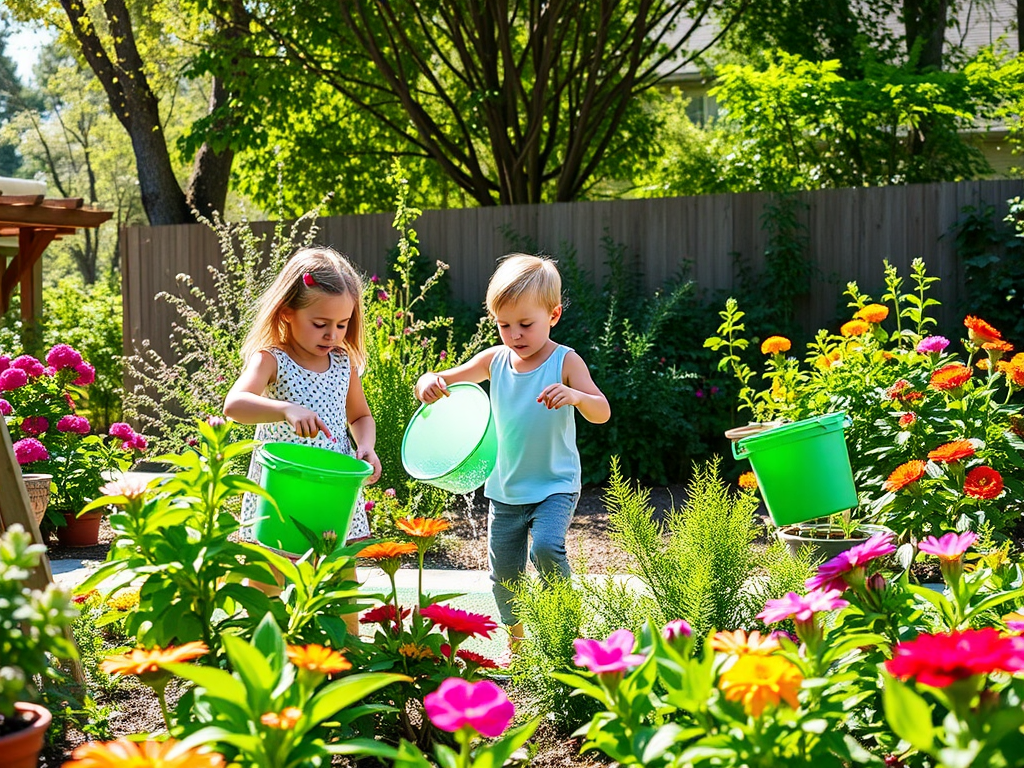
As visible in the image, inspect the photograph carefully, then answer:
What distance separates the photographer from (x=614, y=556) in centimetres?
484

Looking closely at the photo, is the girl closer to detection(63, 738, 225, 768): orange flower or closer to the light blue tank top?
the light blue tank top

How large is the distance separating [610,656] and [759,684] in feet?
0.71

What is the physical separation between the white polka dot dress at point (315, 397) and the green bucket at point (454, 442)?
22cm

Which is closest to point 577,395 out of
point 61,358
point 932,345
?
point 932,345

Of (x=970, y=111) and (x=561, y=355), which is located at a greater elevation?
(x=970, y=111)

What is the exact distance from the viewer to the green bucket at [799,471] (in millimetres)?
3156

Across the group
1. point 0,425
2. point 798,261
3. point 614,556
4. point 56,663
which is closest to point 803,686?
point 0,425

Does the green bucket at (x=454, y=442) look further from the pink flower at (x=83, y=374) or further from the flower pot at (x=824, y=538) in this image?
the pink flower at (x=83, y=374)

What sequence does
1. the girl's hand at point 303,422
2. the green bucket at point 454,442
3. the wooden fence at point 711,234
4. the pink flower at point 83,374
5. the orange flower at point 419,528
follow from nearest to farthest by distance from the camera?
the orange flower at point 419,528 < the girl's hand at point 303,422 < the green bucket at point 454,442 < the pink flower at point 83,374 < the wooden fence at point 711,234

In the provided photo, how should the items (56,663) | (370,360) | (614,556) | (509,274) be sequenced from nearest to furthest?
(56,663) → (509,274) → (614,556) → (370,360)

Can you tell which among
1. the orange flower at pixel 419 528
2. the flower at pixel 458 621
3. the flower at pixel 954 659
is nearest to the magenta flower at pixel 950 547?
the flower at pixel 954 659

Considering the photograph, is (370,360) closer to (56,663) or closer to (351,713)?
(56,663)

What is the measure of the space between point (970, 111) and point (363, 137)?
6.72 meters

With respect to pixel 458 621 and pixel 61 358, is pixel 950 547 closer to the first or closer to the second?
pixel 458 621
